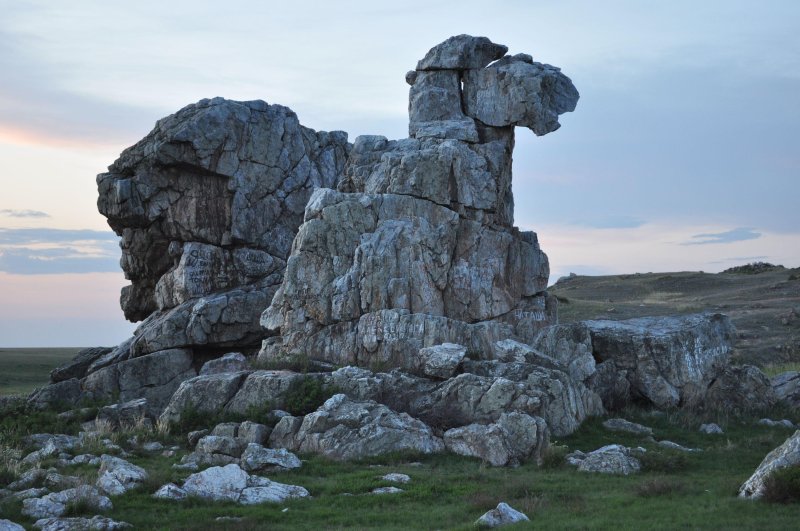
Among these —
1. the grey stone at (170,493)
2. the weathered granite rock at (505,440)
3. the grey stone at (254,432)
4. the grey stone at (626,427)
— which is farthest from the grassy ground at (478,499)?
the grey stone at (626,427)

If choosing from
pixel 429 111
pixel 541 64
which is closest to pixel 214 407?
pixel 429 111

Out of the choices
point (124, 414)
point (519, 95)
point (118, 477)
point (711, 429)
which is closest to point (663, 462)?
point (711, 429)

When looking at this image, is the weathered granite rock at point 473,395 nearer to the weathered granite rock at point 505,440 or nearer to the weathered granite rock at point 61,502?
the weathered granite rock at point 505,440

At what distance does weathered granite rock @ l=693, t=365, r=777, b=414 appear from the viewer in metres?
36.4

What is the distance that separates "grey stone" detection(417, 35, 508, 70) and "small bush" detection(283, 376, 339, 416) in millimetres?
22026

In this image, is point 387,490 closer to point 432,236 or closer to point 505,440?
point 505,440

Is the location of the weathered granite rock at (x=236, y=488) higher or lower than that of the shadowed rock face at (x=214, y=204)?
lower

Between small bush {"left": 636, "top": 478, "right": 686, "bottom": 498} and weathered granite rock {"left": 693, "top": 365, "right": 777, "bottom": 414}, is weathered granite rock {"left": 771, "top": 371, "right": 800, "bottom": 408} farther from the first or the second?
small bush {"left": 636, "top": 478, "right": 686, "bottom": 498}

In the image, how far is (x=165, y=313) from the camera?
54938 mm

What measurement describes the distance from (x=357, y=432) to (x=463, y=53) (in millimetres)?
26201

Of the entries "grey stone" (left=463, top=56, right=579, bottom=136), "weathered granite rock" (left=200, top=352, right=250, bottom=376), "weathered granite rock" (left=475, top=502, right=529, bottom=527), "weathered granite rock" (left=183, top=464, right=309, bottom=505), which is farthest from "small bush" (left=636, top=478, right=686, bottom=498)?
"grey stone" (left=463, top=56, right=579, bottom=136)

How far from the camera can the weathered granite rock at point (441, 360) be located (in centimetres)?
3186

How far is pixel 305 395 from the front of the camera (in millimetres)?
30766

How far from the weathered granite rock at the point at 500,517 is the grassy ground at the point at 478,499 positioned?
282 mm
